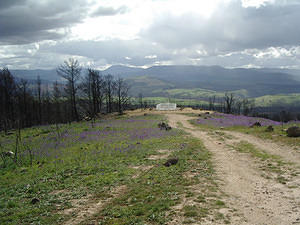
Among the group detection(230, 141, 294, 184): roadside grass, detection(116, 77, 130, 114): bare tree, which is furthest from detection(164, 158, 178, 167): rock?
detection(116, 77, 130, 114): bare tree

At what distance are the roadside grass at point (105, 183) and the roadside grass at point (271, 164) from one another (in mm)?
4110

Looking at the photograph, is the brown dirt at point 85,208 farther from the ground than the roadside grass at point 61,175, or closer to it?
farther from the ground

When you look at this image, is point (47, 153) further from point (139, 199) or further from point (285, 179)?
point (285, 179)

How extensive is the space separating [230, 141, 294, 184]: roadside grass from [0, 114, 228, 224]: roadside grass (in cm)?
411

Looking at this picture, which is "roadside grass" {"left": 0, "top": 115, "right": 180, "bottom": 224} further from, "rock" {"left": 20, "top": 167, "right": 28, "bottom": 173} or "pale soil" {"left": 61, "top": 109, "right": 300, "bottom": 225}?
"pale soil" {"left": 61, "top": 109, "right": 300, "bottom": 225}

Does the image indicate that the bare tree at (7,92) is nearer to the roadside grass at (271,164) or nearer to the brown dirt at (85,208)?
the brown dirt at (85,208)

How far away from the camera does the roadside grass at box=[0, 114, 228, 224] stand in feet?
34.3

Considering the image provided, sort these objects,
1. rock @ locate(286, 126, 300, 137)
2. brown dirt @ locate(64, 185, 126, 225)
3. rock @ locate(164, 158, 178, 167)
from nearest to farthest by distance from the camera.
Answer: brown dirt @ locate(64, 185, 126, 225), rock @ locate(164, 158, 178, 167), rock @ locate(286, 126, 300, 137)

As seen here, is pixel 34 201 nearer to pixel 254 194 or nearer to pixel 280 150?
pixel 254 194

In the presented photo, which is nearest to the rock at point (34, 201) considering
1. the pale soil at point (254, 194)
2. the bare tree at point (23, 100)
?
the pale soil at point (254, 194)

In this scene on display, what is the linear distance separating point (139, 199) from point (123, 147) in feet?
47.9

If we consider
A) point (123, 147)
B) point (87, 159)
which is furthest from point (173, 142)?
point (87, 159)

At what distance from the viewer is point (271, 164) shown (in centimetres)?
1727

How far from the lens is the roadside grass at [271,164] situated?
47.7ft
